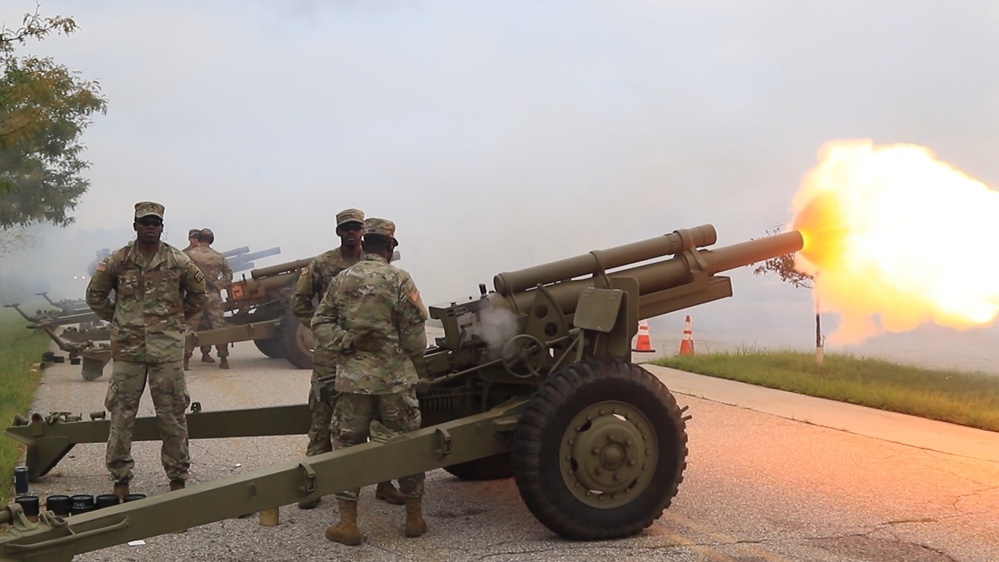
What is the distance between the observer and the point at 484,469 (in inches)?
259

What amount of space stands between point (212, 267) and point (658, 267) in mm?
8940

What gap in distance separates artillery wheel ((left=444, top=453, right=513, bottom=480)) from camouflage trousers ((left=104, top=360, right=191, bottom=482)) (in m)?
1.75

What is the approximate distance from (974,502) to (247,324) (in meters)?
9.76

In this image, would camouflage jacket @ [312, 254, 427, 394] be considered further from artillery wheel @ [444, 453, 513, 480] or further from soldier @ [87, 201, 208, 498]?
artillery wheel @ [444, 453, 513, 480]

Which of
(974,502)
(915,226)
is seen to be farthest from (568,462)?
(915,226)

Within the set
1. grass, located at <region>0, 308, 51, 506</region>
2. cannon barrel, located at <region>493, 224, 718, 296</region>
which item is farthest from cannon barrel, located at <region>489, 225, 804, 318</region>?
grass, located at <region>0, 308, 51, 506</region>

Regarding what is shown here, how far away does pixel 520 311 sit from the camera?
6055 mm

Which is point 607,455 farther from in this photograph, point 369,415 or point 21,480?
point 21,480

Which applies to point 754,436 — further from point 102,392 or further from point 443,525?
point 102,392

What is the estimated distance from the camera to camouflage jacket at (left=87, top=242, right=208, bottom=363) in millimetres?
5875

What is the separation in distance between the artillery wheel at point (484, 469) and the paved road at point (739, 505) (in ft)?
0.20

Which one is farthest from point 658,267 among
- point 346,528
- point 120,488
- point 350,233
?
point 120,488

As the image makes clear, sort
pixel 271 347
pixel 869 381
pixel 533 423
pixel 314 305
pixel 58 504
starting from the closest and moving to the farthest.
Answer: pixel 58 504
pixel 533 423
pixel 314 305
pixel 869 381
pixel 271 347

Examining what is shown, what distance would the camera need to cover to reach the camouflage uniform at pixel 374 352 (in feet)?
16.7
